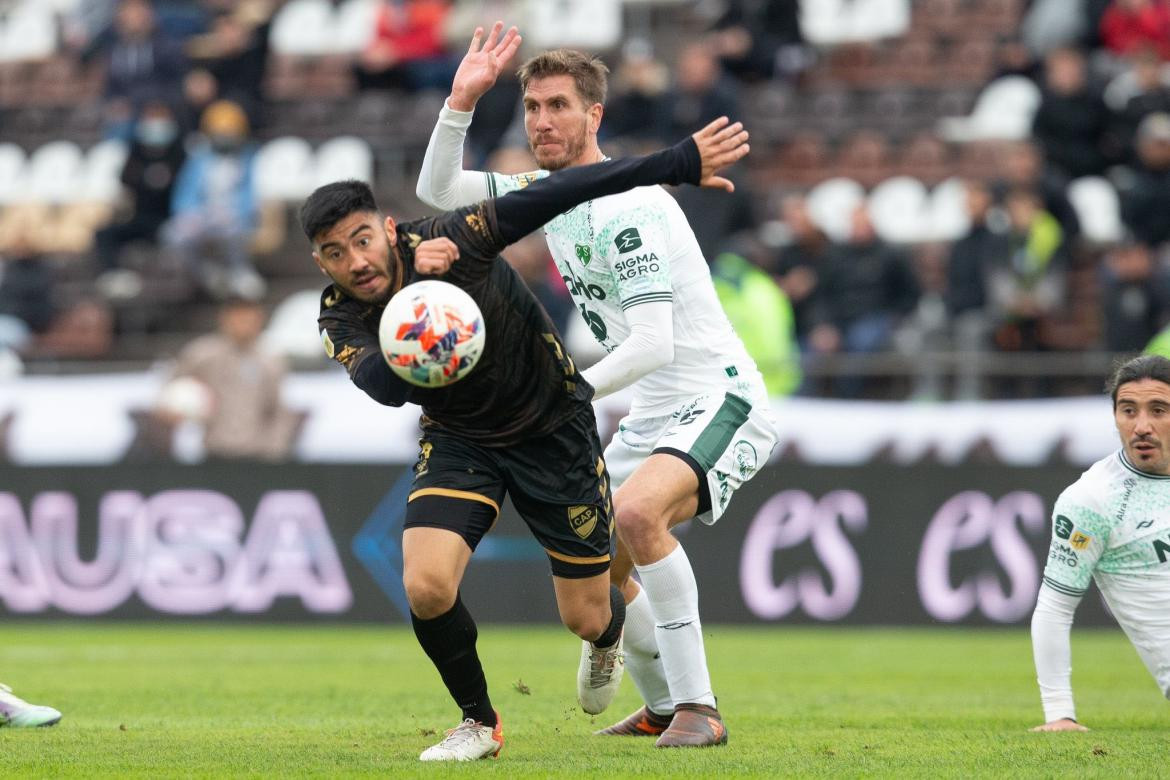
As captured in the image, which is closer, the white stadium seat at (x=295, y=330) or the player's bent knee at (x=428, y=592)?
the player's bent knee at (x=428, y=592)

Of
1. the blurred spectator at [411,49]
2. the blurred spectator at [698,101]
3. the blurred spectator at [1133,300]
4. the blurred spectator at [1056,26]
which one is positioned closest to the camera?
the blurred spectator at [1133,300]

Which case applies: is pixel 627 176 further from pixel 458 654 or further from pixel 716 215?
pixel 716 215

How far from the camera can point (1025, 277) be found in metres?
16.6

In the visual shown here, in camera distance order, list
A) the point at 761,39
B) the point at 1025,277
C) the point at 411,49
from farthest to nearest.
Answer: the point at 411,49 → the point at 761,39 → the point at 1025,277

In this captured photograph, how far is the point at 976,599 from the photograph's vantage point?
49.2ft

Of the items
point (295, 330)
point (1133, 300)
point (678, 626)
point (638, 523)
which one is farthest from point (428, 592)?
point (295, 330)

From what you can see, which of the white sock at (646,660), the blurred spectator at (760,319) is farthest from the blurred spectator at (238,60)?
the white sock at (646,660)

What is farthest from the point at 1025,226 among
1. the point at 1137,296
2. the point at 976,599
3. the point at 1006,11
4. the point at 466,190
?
the point at 466,190

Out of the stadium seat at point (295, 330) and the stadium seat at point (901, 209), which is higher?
the stadium seat at point (901, 209)

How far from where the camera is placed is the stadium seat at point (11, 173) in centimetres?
2369

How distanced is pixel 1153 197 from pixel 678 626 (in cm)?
1110

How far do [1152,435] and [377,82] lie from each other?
16122 millimetres

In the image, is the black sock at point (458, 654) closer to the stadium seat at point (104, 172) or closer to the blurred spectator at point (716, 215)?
the blurred spectator at point (716, 215)

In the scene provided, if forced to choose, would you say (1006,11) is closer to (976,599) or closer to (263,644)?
(976,599)
